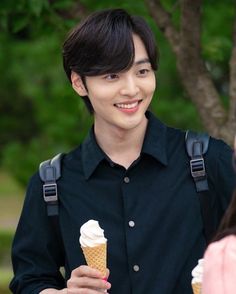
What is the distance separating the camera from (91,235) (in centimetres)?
303

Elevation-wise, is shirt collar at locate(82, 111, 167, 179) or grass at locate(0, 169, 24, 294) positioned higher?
shirt collar at locate(82, 111, 167, 179)

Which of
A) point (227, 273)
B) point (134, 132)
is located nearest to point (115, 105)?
point (134, 132)

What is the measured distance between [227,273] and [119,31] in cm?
128

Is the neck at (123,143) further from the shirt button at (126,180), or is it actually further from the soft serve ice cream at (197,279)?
the soft serve ice cream at (197,279)

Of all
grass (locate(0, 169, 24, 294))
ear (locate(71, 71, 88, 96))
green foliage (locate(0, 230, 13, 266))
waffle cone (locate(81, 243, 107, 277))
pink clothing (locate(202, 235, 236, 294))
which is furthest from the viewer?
green foliage (locate(0, 230, 13, 266))

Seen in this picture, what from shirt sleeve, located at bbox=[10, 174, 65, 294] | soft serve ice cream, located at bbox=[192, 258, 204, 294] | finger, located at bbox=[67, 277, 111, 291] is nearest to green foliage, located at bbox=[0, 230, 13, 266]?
shirt sleeve, located at bbox=[10, 174, 65, 294]

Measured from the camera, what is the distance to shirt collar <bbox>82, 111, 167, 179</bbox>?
3359mm

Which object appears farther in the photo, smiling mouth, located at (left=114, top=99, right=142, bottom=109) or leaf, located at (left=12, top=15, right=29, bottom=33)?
leaf, located at (left=12, top=15, right=29, bottom=33)

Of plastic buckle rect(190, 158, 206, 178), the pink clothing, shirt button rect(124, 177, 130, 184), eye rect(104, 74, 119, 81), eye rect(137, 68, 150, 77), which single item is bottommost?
the pink clothing

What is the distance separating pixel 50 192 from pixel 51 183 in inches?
1.4

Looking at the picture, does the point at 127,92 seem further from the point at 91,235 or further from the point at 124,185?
the point at 91,235

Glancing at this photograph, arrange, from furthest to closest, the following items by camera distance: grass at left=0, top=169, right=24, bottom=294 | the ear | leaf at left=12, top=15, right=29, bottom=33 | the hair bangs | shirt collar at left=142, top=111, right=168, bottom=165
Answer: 1. grass at left=0, top=169, right=24, bottom=294
2. leaf at left=12, top=15, right=29, bottom=33
3. the ear
4. shirt collar at left=142, top=111, right=168, bottom=165
5. the hair bangs

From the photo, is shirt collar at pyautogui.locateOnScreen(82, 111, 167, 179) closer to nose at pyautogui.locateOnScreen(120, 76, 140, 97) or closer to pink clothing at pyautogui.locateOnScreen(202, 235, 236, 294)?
nose at pyautogui.locateOnScreen(120, 76, 140, 97)

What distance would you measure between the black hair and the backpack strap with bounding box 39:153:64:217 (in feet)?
1.11
